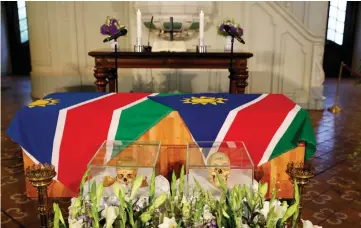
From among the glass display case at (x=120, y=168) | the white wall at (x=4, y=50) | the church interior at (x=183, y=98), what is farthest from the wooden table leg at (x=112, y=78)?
the white wall at (x=4, y=50)

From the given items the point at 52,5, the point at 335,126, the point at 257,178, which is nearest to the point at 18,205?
the point at 257,178

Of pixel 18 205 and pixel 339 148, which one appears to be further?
pixel 339 148

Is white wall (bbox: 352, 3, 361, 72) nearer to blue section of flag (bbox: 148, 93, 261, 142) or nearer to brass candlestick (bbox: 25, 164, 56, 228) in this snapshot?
blue section of flag (bbox: 148, 93, 261, 142)

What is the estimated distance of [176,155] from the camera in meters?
2.12

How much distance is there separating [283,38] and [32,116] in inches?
164

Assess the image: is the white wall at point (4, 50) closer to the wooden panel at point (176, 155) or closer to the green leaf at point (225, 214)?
the wooden panel at point (176, 155)

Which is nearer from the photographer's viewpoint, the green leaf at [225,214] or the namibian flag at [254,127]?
the green leaf at [225,214]

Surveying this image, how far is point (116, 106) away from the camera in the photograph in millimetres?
2316

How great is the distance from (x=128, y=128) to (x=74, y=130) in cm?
31

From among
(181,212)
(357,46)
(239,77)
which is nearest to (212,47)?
(239,77)

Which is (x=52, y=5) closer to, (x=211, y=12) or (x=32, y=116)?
(x=211, y=12)

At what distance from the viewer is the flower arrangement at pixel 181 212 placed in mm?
1116

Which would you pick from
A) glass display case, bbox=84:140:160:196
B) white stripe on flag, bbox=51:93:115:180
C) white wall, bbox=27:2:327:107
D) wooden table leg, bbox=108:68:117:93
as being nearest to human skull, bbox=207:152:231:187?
glass display case, bbox=84:140:160:196

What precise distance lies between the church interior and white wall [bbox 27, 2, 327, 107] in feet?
0.05
